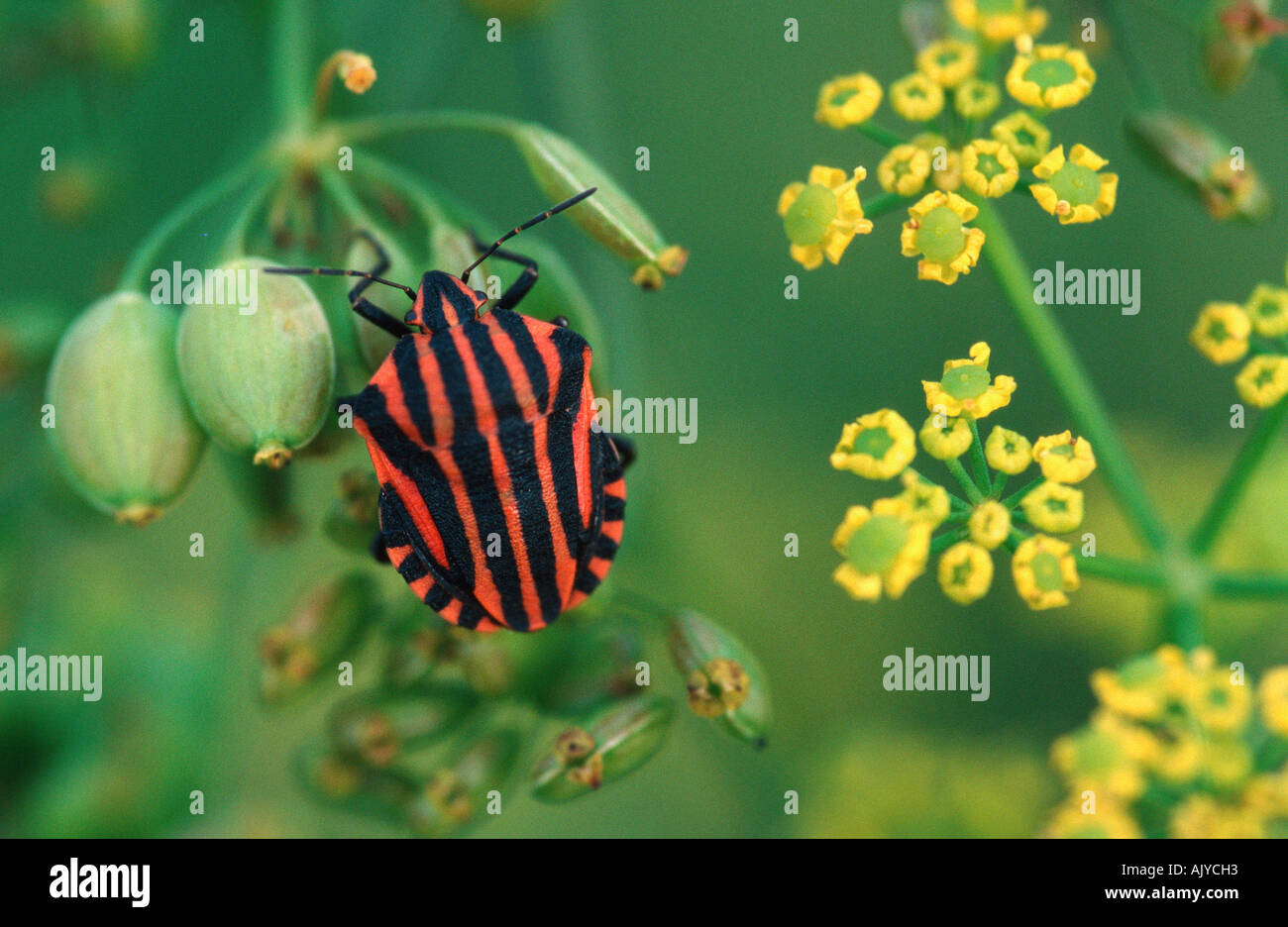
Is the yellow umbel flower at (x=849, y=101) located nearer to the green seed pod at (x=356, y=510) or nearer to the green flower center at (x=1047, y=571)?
the green flower center at (x=1047, y=571)

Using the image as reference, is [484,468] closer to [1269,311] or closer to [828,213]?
[828,213]

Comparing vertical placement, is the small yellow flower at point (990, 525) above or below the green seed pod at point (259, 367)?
below

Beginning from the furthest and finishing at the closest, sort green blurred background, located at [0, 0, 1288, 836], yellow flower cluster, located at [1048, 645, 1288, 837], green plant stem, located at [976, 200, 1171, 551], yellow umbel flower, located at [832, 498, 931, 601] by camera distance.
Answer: green blurred background, located at [0, 0, 1288, 836] → green plant stem, located at [976, 200, 1171, 551] → yellow umbel flower, located at [832, 498, 931, 601] → yellow flower cluster, located at [1048, 645, 1288, 837]

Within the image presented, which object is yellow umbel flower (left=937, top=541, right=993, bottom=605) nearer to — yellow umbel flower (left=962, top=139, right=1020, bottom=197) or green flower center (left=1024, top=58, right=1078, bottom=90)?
yellow umbel flower (left=962, top=139, right=1020, bottom=197)

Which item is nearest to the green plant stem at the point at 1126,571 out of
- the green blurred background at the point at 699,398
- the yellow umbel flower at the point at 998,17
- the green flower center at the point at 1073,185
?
the green blurred background at the point at 699,398

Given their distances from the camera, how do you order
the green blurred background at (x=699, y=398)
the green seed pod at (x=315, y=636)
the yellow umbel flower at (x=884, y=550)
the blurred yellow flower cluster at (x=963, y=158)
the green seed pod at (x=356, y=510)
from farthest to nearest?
the green blurred background at (x=699, y=398)
the green seed pod at (x=315, y=636)
the green seed pod at (x=356, y=510)
the blurred yellow flower cluster at (x=963, y=158)
the yellow umbel flower at (x=884, y=550)

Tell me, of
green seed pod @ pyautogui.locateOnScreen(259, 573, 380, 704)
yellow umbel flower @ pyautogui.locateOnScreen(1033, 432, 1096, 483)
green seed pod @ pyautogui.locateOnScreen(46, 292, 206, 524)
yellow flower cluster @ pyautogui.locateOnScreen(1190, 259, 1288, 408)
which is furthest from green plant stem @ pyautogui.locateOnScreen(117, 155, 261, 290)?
yellow flower cluster @ pyautogui.locateOnScreen(1190, 259, 1288, 408)
